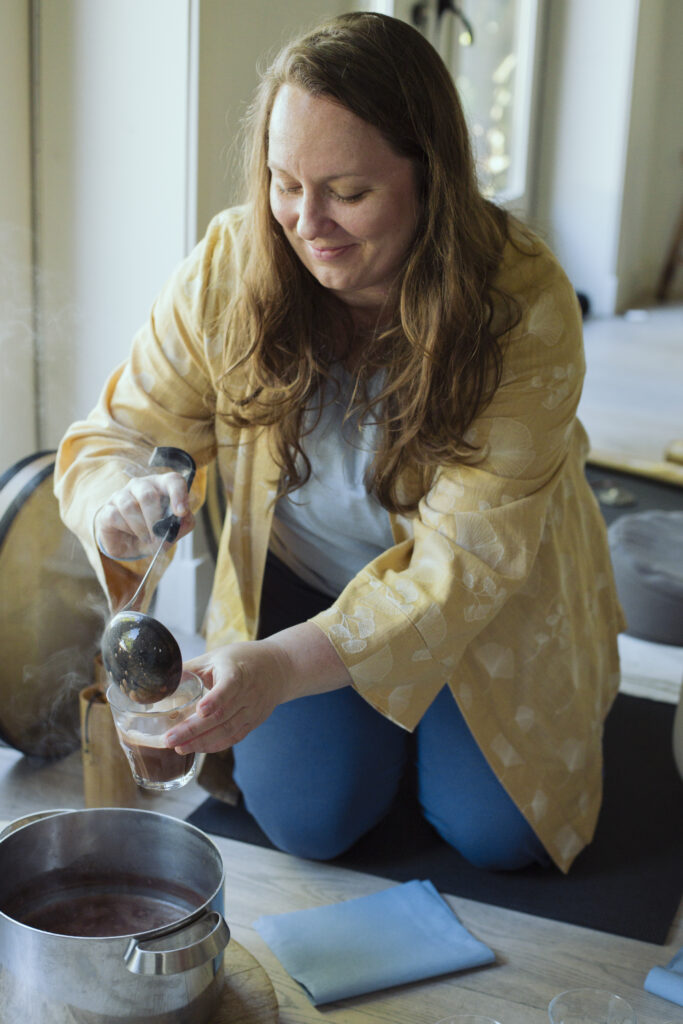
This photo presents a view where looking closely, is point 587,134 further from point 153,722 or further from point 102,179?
point 153,722

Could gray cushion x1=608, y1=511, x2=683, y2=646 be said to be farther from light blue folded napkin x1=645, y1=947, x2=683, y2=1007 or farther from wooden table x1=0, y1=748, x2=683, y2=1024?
light blue folded napkin x1=645, y1=947, x2=683, y2=1007

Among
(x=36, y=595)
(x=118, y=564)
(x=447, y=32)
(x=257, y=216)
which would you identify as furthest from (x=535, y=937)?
(x=447, y=32)

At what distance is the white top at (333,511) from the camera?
132cm

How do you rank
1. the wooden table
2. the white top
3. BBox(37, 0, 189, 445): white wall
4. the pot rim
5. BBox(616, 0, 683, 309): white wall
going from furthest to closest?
BBox(616, 0, 683, 309): white wall → BBox(37, 0, 189, 445): white wall → the white top → the wooden table → the pot rim

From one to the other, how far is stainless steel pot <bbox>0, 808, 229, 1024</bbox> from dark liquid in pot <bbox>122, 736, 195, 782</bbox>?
4 centimetres

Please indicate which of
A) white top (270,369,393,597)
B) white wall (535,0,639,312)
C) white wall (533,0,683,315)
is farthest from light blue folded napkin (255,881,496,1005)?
white wall (535,0,639,312)

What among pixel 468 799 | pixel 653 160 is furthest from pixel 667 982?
pixel 653 160

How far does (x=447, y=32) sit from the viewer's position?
362 cm

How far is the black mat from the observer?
1392 millimetres

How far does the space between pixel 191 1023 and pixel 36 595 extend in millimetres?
745

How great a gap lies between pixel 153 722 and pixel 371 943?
0.46 m

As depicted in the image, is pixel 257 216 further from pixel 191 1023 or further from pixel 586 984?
pixel 586 984

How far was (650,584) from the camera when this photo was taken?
7.07ft

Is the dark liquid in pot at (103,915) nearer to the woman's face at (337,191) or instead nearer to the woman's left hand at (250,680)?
the woman's left hand at (250,680)
